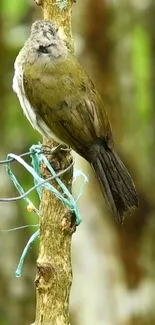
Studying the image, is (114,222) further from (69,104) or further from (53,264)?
(53,264)

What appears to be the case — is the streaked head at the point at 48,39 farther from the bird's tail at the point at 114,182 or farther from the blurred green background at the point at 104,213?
the blurred green background at the point at 104,213

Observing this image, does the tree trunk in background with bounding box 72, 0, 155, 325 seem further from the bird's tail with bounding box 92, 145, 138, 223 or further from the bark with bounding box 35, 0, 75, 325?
the bark with bounding box 35, 0, 75, 325

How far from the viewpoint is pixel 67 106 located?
3443 millimetres

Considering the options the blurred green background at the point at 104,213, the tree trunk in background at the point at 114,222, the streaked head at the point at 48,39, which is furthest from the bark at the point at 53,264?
the tree trunk in background at the point at 114,222

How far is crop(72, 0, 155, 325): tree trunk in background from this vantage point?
6.20 m

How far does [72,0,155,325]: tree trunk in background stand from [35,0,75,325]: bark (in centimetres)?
314

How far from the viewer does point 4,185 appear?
21.6ft

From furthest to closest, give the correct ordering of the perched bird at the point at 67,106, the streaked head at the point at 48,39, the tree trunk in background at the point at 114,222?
the tree trunk in background at the point at 114,222, the perched bird at the point at 67,106, the streaked head at the point at 48,39

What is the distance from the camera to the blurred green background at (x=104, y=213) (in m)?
6.21

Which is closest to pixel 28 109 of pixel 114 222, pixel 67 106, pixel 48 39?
pixel 67 106

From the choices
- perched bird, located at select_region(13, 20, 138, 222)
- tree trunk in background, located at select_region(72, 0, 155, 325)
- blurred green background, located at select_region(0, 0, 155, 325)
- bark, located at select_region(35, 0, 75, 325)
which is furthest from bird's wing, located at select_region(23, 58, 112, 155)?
tree trunk in background, located at select_region(72, 0, 155, 325)

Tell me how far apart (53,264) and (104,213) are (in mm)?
3435

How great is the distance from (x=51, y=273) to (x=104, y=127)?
2.39 feet

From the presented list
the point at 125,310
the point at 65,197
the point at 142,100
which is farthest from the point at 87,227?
the point at 65,197
